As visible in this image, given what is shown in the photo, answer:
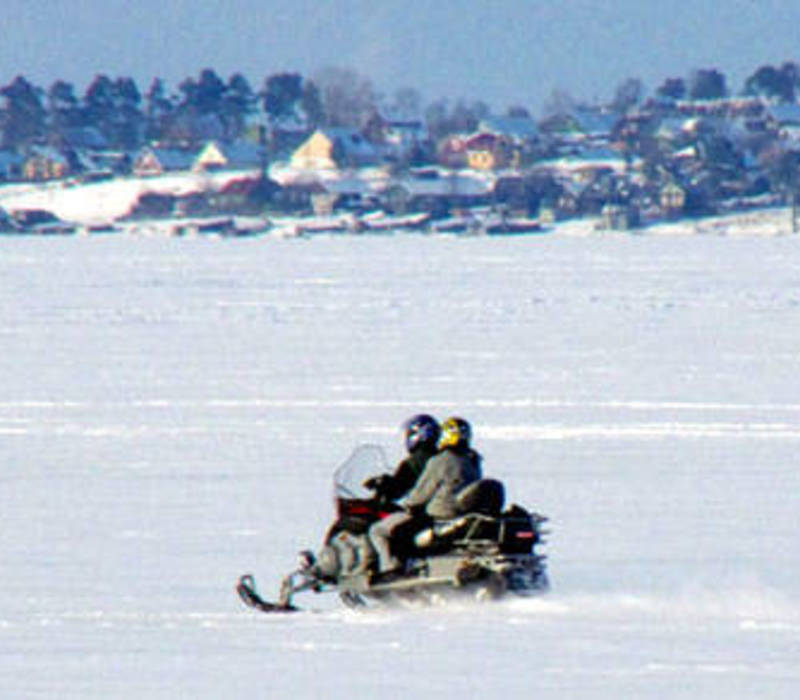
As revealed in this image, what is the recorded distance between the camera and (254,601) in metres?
12.3

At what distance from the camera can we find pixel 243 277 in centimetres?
6412

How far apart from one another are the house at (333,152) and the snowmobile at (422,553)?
16566 cm

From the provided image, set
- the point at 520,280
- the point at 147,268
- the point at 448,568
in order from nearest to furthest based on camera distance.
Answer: the point at 448,568
the point at 520,280
the point at 147,268

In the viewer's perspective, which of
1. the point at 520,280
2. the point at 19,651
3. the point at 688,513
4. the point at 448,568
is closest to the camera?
the point at 19,651

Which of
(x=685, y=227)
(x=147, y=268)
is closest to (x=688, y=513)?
(x=147, y=268)

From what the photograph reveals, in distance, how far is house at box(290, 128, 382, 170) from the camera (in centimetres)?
18162

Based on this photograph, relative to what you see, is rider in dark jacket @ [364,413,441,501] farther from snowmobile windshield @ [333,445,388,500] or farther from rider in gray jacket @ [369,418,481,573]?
rider in gray jacket @ [369,418,481,573]

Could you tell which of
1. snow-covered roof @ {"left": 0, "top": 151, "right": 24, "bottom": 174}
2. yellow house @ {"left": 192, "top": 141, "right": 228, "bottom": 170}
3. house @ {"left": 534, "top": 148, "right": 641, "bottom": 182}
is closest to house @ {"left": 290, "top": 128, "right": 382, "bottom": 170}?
yellow house @ {"left": 192, "top": 141, "right": 228, "bottom": 170}

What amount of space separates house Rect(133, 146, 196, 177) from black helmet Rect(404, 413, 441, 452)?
172931 millimetres

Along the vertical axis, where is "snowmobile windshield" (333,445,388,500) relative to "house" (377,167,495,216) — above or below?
above

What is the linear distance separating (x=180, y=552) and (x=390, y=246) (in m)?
86.4

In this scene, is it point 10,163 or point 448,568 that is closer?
point 448,568

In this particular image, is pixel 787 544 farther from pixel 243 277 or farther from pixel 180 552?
pixel 243 277

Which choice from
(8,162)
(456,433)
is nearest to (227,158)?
(8,162)
